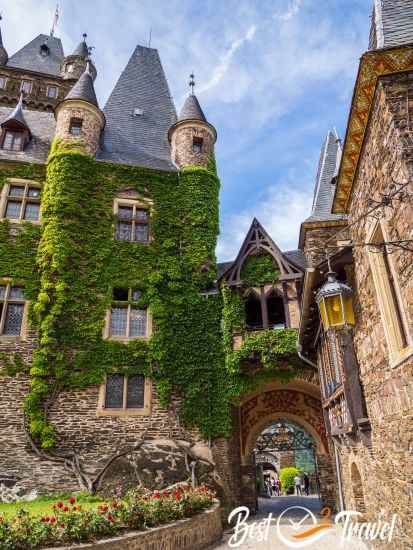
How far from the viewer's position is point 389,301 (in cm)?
525

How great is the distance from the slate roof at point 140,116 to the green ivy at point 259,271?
5275 millimetres

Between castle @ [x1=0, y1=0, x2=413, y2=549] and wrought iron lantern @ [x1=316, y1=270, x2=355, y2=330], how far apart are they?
0.75 metres

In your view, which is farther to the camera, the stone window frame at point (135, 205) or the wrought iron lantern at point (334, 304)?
the stone window frame at point (135, 205)

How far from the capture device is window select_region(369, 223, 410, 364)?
496 cm

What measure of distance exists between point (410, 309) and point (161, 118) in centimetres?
1776

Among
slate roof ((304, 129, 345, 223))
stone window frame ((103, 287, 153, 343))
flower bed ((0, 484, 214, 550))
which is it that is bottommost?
flower bed ((0, 484, 214, 550))

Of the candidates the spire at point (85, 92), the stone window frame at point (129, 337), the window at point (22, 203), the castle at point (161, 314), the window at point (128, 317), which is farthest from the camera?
the spire at point (85, 92)

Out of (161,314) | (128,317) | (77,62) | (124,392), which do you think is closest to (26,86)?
(77,62)

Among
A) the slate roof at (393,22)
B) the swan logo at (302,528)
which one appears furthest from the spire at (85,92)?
the swan logo at (302,528)

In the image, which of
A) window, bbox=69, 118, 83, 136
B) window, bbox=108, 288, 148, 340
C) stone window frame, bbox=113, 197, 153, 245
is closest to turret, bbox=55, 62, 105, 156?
window, bbox=69, 118, 83, 136

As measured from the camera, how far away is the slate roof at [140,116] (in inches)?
647

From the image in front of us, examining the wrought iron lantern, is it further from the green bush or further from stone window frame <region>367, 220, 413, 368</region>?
the green bush

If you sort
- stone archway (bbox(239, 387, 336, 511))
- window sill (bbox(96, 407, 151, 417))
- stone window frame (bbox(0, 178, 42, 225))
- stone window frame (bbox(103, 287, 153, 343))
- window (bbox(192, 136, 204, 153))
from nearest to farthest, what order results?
Answer: 1. window sill (bbox(96, 407, 151, 417))
2. stone window frame (bbox(103, 287, 153, 343))
3. stone window frame (bbox(0, 178, 42, 225))
4. stone archway (bbox(239, 387, 336, 511))
5. window (bbox(192, 136, 204, 153))

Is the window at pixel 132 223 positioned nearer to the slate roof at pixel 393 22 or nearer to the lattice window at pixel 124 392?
the lattice window at pixel 124 392
